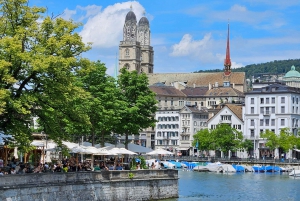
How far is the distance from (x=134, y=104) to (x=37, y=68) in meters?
30.4

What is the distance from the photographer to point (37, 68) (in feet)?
141

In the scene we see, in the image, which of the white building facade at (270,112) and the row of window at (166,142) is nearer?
the white building facade at (270,112)

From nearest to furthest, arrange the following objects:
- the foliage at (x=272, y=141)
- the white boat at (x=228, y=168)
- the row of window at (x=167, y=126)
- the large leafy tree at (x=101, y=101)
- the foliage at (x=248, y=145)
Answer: the large leafy tree at (x=101, y=101), the white boat at (x=228, y=168), the foliage at (x=272, y=141), the foliage at (x=248, y=145), the row of window at (x=167, y=126)

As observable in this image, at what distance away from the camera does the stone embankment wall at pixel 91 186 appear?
4115 centimetres

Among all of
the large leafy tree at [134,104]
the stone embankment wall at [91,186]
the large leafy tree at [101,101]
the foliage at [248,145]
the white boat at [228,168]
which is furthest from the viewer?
the foliage at [248,145]

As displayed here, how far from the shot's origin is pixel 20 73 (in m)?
44.6

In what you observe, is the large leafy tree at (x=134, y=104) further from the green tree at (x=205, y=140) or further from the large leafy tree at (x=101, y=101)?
the green tree at (x=205, y=140)

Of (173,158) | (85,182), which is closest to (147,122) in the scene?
(85,182)

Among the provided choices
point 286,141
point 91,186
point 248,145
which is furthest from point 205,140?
point 91,186

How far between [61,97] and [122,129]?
86.3 ft

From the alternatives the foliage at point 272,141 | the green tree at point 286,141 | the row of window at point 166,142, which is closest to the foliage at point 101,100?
the green tree at point 286,141

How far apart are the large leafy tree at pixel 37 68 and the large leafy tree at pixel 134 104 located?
23.2m

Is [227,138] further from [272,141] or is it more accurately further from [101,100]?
[101,100]

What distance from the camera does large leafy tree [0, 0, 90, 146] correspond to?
142 ft
